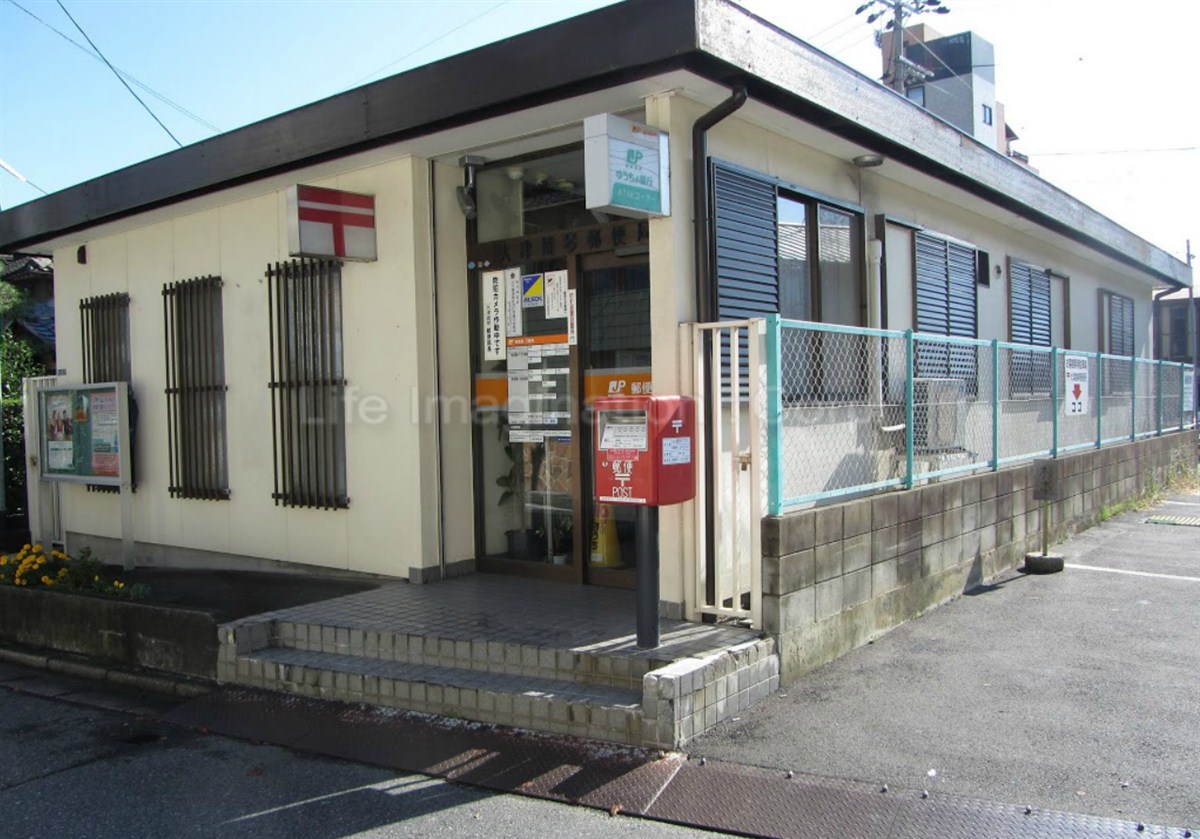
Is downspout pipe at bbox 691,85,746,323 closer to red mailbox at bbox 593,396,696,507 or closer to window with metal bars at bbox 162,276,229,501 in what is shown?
red mailbox at bbox 593,396,696,507

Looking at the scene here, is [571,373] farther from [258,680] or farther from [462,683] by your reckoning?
[258,680]

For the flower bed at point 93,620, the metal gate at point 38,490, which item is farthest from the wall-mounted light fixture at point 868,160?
the metal gate at point 38,490

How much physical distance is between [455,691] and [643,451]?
5.58 feet

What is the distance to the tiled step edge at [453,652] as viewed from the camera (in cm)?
502

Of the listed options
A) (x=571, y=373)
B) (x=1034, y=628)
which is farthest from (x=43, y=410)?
(x=1034, y=628)

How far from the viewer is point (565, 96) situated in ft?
19.1

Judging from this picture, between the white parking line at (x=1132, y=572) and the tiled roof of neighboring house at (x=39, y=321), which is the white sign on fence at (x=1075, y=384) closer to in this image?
the white parking line at (x=1132, y=572)

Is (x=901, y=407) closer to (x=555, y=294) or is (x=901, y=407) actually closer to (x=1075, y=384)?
(x=555, y=294)

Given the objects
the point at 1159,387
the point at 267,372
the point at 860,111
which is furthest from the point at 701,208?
the point at 1159,387

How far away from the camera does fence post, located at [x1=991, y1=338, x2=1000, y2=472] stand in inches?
328

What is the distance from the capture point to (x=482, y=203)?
24.7 feet

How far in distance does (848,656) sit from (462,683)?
248 centimetres

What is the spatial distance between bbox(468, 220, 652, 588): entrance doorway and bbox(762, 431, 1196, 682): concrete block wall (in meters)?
1.53

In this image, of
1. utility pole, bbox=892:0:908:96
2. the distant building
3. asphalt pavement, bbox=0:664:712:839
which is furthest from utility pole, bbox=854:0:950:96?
asphalt pavement, bbox=0:664:712:839
